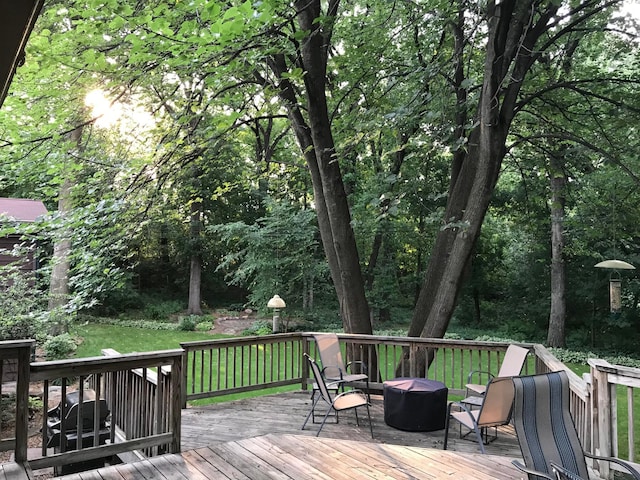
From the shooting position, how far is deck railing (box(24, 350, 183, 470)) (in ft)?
11.6

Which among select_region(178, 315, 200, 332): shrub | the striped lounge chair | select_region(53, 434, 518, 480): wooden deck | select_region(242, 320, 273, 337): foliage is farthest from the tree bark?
select_region(178, 315, 200, 332): shrub

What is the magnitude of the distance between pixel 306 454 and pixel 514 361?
259 cm

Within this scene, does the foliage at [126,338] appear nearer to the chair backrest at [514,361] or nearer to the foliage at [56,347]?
the foliage at [56,347]

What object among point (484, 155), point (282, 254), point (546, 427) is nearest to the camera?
point (546, 427)

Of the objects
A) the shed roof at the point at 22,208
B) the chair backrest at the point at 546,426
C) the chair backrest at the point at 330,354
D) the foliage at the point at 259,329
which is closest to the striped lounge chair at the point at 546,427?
the chair backrest at the point at 546,426

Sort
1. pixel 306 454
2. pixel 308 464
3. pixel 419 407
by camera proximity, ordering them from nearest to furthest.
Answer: pixel 308 464 → pixel 306 454 → pixel 419 407

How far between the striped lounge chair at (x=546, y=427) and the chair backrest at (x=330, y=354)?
119 inches

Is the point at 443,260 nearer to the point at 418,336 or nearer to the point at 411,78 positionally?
the point at 418,336

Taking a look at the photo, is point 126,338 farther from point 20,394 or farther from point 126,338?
point 20,394

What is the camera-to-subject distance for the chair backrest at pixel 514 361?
507 centimetres

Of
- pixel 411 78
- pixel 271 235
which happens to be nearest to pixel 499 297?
pixel 271 235

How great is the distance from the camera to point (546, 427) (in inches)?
126

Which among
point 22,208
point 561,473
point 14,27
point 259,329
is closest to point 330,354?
point 561,473

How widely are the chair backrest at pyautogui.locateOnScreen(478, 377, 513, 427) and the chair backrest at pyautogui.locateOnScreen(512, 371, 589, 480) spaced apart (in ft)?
2.71
